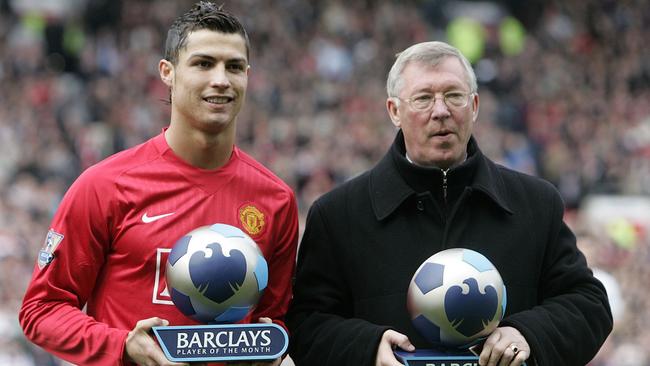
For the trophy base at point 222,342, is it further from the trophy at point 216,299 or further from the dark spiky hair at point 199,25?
the dark spiky hair at point 199,25

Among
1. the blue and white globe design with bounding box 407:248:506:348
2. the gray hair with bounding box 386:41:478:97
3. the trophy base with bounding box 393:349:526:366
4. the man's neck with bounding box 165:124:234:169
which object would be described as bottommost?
the trophy base with bounding box 393:349:526:366

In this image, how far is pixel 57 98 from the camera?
18656 mm

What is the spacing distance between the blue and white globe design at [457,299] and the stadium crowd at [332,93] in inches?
323

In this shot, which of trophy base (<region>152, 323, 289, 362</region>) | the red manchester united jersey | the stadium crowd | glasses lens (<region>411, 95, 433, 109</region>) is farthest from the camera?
the stadium crowd

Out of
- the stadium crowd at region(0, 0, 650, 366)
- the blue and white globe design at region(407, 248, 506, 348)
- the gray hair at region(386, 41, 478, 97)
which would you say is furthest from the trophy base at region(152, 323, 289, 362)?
the stadium crowd at region(0, 0, 650, 366)

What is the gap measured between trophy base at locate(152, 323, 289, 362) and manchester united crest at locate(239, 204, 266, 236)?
24.4 inches

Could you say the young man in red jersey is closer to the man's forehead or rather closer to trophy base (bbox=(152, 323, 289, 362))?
the man's forehead

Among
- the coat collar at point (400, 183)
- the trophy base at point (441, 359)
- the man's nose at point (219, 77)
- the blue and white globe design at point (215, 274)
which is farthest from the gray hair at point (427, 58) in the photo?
the trophy base at point (441, 359)

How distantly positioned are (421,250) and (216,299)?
98 centimetres

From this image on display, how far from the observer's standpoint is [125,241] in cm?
543

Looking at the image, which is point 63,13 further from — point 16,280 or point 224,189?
point 224,189

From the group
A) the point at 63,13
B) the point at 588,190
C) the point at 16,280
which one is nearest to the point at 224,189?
the point at 16,280

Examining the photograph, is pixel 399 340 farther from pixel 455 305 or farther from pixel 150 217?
pixel 150 217

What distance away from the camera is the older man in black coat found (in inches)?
217
